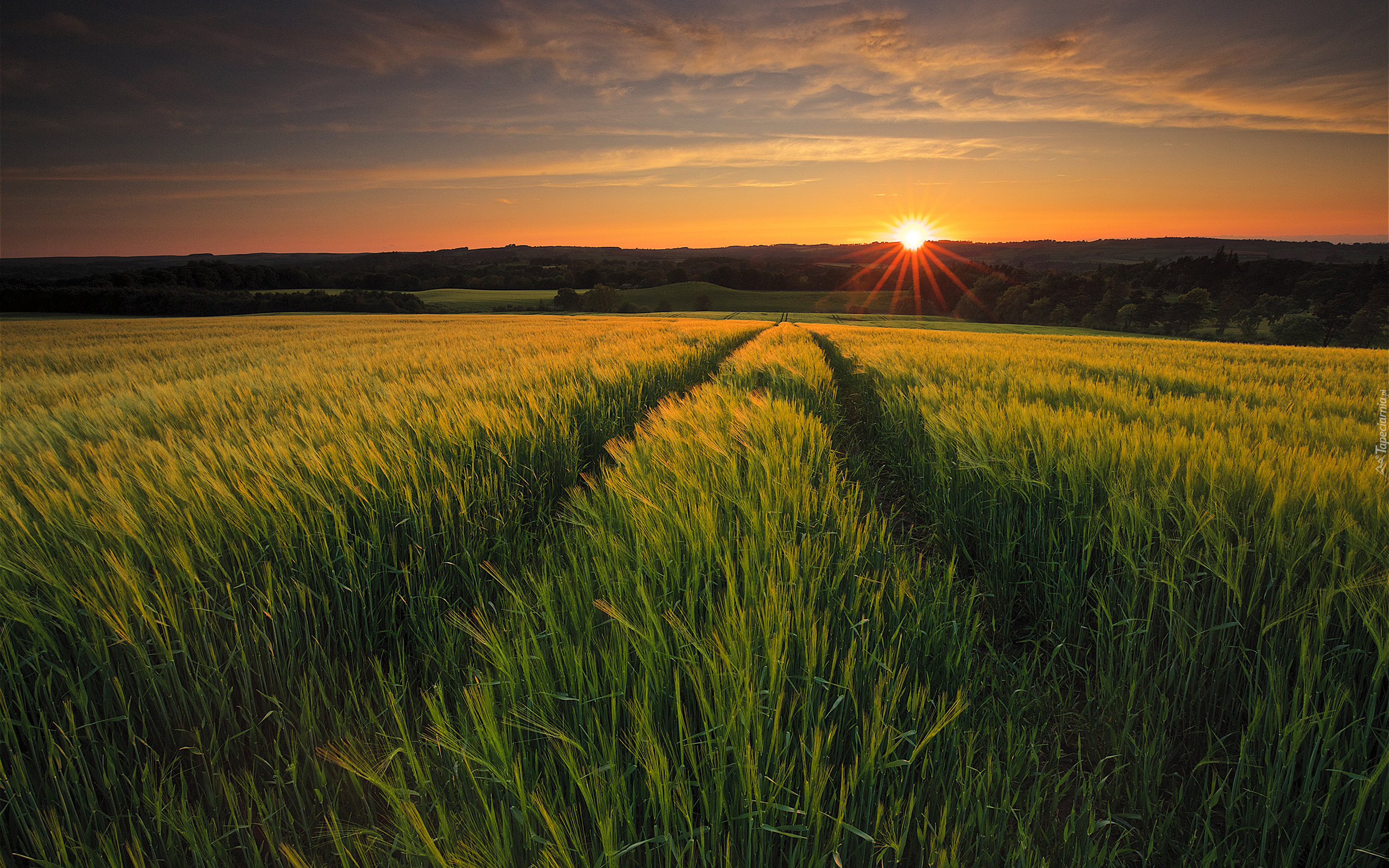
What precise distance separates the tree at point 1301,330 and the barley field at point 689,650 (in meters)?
82.5

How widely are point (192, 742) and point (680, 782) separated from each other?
1474 millimetres

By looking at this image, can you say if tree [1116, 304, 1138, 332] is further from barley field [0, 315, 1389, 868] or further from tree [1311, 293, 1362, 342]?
Result: barley field [0, 315, 1389, 868]

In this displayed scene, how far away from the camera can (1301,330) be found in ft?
183

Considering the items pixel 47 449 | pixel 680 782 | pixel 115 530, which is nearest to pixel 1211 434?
pixel 680 782

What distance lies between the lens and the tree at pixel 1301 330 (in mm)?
55562

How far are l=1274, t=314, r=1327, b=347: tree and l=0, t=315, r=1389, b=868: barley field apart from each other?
82.5m

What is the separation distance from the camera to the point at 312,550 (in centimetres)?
184

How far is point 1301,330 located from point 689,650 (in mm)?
86974

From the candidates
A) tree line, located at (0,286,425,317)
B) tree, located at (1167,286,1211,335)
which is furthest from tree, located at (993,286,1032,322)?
tree line, located at (0,286,425,317)

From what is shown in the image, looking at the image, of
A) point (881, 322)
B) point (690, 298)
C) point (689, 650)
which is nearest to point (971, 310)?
point (881, 322)

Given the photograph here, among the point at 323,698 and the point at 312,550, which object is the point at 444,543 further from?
the point at 323,698

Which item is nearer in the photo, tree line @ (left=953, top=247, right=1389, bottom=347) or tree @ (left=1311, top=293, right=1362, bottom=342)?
tree line @ (left=953, top=247, right=1389, bottom=347)

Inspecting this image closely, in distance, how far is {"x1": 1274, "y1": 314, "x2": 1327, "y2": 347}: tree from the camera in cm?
5556

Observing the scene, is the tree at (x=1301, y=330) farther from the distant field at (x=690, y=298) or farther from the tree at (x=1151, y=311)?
the distant field at (x=690, y=298)
